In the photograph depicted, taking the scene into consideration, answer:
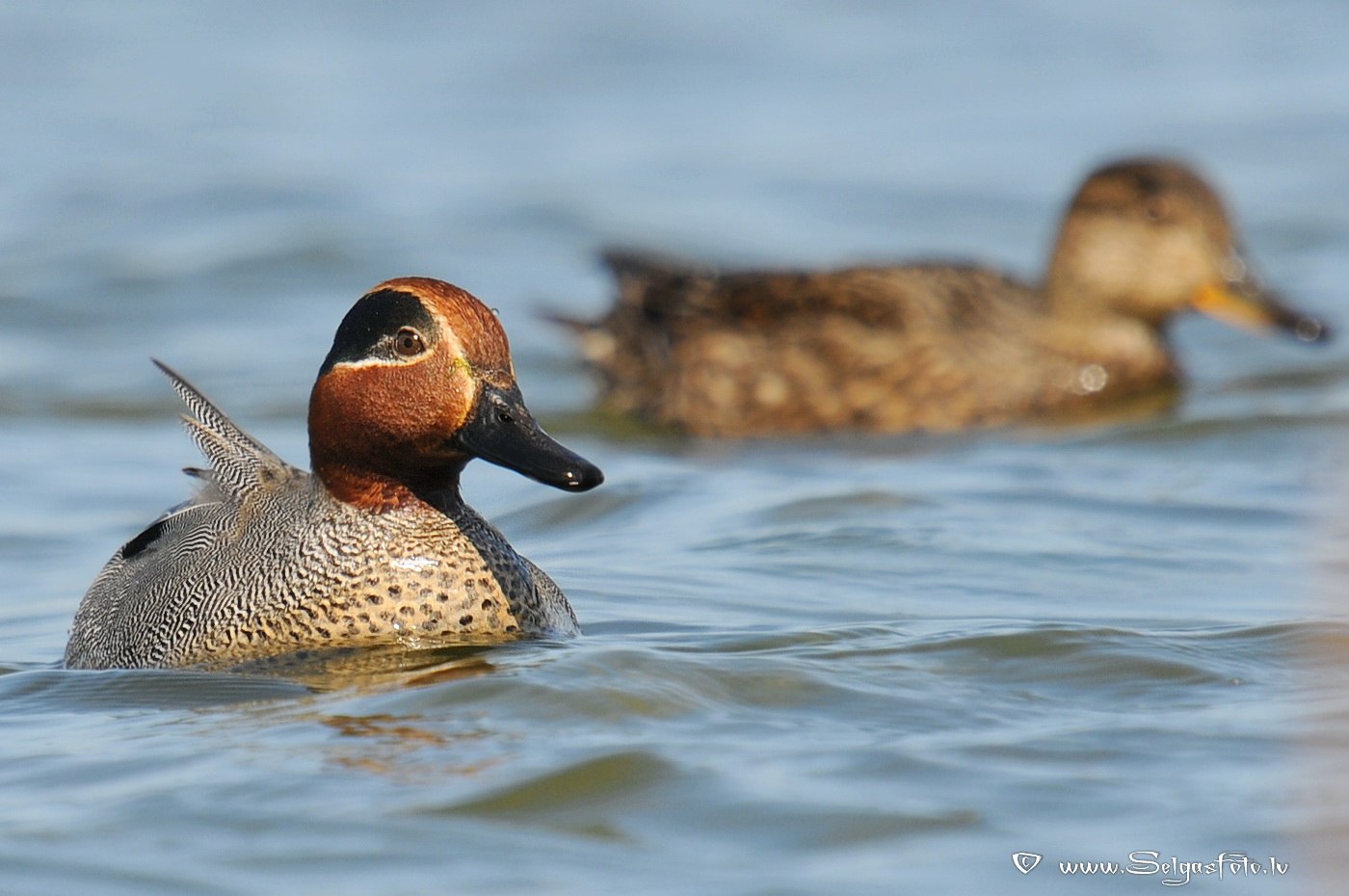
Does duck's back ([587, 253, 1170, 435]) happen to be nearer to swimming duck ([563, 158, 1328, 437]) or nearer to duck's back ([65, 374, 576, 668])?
swimming duck ([563, 158, 1328, 437])

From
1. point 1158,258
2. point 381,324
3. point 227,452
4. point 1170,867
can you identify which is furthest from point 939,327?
point 1170,867

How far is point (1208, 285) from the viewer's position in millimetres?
12586

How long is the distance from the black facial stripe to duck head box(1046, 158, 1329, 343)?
6.72 meters

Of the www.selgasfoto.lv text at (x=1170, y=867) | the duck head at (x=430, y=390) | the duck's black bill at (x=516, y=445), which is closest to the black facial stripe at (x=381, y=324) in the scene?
the duck head at (x=430, y=390)

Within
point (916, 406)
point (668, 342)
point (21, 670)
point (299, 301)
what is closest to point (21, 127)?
point (299, 301)

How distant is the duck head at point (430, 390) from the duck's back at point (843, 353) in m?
5.26

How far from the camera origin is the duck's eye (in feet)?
21.0

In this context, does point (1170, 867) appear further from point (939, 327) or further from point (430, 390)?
point (939, 327)

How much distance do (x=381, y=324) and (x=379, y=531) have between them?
2.03 ft

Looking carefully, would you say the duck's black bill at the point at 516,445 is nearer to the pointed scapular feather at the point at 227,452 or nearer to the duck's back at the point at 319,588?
the duck's back at the point at 319,588

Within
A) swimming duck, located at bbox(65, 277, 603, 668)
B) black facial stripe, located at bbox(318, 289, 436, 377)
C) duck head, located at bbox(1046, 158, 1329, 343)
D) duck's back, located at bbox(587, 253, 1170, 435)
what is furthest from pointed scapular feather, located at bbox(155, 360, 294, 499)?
duck head, located at bbox(1046, 158, 1329, 343)

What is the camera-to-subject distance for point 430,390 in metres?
6.36

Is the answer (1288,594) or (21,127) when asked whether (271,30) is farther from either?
(1288,594)

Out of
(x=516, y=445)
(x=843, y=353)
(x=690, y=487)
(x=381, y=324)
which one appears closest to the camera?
(x=516, y=445)
